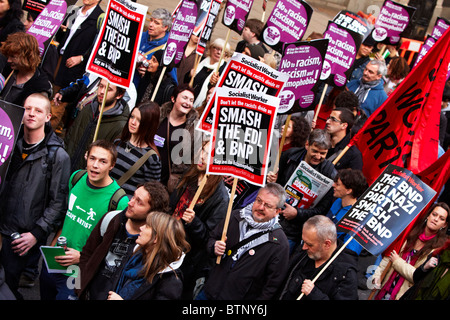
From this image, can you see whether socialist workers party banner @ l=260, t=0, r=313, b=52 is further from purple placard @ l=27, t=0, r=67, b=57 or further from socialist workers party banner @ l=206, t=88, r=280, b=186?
socialist workers party banner @ l=206, t=88, r=280, b=186

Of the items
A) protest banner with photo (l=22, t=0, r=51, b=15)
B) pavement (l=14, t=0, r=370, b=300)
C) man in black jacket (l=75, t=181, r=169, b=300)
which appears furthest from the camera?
pavement (l=14, t=0, r=370, b=300)

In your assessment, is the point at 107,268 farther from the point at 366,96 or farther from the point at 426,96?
the point at 366,96

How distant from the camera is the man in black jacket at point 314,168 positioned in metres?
5.95

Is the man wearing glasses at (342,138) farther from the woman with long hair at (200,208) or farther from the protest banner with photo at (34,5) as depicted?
the protest banner with photo at (34,5)

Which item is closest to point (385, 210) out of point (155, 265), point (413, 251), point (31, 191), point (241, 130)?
point (413, 251)

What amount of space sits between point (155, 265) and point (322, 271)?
4.36ft

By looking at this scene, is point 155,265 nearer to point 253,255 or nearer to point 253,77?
point 253,255

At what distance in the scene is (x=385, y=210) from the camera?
16.9 ft

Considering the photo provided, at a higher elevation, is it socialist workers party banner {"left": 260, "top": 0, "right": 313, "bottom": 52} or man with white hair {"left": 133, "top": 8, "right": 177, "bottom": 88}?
socialist workers party banner {"left": 260, "top": 0, "right": 313, "bottom": 52}

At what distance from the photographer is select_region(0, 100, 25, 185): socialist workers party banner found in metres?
4.62

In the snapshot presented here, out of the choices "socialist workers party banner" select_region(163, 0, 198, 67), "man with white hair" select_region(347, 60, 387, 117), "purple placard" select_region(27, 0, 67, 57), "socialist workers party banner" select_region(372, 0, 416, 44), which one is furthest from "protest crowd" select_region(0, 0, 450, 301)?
"socialist workers party banner" select_region(372, 0, 416, 44)

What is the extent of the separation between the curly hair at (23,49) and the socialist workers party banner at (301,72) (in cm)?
259

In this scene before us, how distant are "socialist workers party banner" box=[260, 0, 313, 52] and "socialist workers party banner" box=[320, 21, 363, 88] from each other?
2.50 ft
